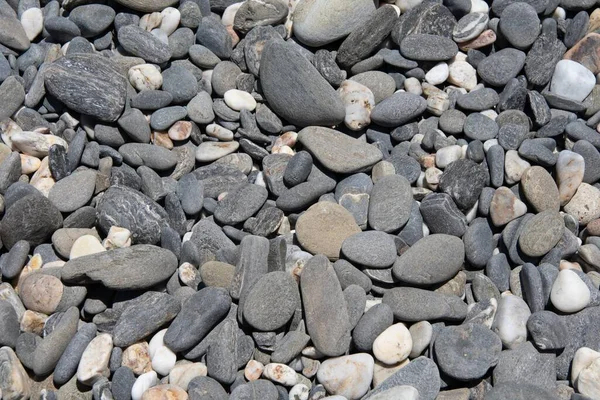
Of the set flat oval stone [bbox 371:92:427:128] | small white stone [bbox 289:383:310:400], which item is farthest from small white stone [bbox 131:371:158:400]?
flat oval stone [bbox 371:92:427:128]

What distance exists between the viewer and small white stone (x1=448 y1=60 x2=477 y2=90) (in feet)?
7.41

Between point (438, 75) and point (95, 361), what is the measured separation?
145 centimetres

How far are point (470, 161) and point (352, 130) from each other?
0.41 m

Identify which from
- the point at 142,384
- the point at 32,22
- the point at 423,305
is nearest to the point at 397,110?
the point at 423,305

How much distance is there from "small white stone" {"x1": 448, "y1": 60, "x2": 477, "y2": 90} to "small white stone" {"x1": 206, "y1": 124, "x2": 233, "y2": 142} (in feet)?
2.63

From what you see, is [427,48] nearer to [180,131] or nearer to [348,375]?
[180,131]

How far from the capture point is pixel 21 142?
6.97 ft

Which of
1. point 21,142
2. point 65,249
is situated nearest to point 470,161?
point 65,249

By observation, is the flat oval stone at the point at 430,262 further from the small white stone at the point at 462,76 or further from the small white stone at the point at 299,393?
the small white stone at the point at 462,76

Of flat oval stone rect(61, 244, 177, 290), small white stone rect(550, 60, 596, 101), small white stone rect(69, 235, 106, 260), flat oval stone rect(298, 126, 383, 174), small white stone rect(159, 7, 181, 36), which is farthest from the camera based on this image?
small white stone rect(159, 7, 181, 36)

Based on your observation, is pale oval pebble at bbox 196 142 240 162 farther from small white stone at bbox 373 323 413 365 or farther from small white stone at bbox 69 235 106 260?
small white stone at bbox 373 323 413 365

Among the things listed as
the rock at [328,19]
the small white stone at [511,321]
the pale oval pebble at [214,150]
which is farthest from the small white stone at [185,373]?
the rock at [328,19]

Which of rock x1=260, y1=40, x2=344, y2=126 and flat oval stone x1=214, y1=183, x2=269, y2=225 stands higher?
rock x1=260, y1=40, x2=344, y2=126

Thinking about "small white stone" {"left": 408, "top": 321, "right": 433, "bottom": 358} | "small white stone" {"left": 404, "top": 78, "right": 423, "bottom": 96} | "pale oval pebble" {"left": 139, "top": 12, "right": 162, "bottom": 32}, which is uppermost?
"pale oval pebble" {"left": 139, "top": 12, "right": 162, "bottom": 32}
